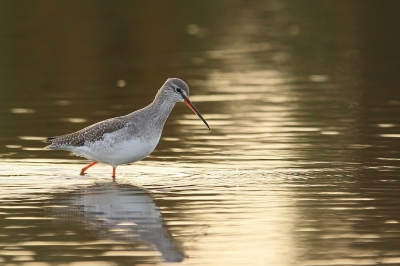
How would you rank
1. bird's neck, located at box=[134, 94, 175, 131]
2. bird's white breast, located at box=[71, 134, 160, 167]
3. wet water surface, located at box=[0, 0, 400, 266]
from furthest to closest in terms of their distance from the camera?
bird's neck, located at box=[134, 94, 175, 131] → bird's white breast, located at box=[71, 134, 160, 167] → wet water surface, located at box=[0, 0, 400, 266]

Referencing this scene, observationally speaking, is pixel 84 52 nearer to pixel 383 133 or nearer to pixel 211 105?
pixel 211 105

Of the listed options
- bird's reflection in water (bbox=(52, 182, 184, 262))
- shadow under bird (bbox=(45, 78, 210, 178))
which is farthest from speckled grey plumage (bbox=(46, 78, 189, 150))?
bird's reflection in water (bbox=(52, 182, 184, 262))

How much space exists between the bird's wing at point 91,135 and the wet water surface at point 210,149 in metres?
0.42

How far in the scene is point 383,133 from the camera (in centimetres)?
1567

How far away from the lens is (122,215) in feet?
35.1

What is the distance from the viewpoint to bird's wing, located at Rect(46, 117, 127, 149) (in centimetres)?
1302

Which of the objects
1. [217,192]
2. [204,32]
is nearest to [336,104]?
[217,192]

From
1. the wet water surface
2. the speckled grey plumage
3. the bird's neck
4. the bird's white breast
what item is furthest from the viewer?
the bird's neck

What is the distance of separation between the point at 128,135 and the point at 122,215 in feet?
7.31

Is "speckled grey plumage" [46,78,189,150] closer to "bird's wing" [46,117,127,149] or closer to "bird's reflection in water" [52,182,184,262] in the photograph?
"bird's wing" [46,117,127,149]

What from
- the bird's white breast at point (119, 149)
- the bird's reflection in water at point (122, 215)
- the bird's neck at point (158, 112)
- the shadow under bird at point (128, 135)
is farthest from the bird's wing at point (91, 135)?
the bird's reflection in water at point (122, 215)

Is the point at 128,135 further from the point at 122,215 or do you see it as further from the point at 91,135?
the point at 122,215

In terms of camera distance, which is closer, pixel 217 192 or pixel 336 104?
pixel 217 192

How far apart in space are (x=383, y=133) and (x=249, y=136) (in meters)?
2.21
